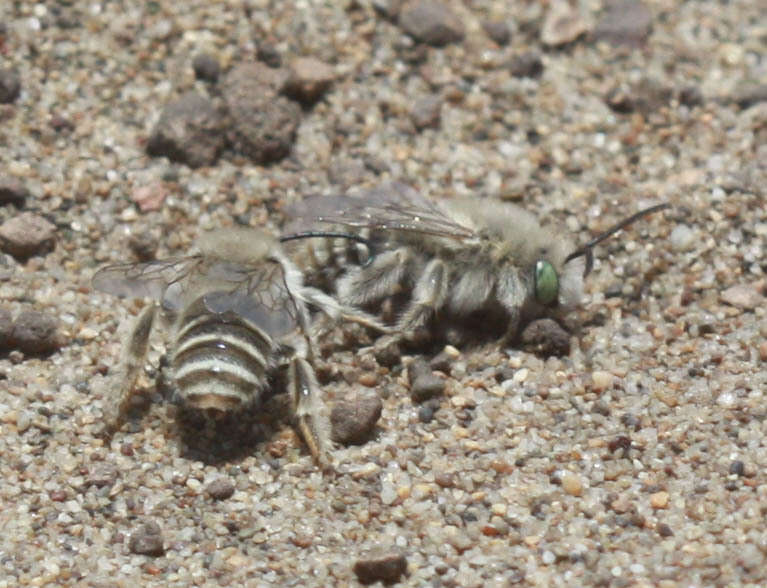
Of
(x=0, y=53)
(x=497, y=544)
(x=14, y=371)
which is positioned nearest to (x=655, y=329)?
(x=497, y=544)

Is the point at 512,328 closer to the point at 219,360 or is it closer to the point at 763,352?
the point at 763,352

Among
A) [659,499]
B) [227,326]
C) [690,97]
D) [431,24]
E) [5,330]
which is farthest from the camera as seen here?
[431,24]

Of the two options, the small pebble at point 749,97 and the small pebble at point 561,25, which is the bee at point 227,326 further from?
the small pebble at point 749,97

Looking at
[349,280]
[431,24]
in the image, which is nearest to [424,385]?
[349,280]

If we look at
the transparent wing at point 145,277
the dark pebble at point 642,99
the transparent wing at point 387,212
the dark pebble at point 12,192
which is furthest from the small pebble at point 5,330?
the dark pebble at point 642,99

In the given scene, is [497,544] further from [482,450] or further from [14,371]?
[14,371]

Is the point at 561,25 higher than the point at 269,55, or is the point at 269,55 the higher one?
the point at 561,25
